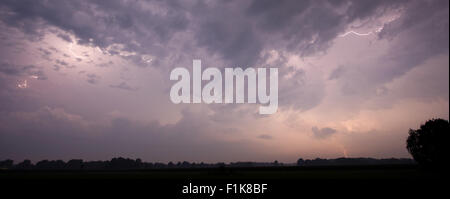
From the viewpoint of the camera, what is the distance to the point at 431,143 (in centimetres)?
7725

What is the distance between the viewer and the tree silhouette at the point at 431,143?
238ft

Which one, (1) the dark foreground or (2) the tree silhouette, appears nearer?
(1) the dark foreground

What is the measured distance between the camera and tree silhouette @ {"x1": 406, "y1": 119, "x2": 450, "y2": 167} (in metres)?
72.6
